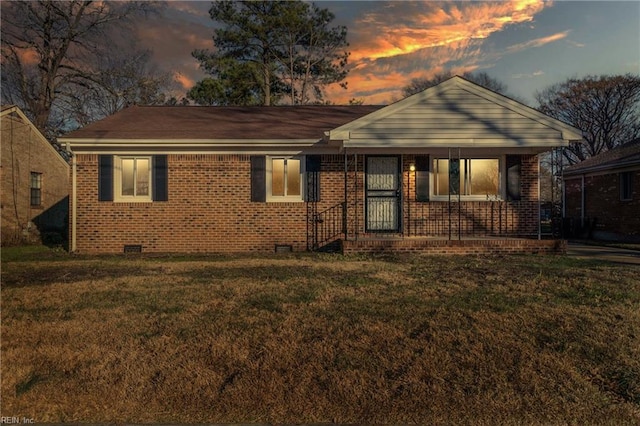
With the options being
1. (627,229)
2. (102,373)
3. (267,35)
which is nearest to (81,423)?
(102,373)

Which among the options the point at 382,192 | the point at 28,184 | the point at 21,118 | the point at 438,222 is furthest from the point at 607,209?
the point at 21,118

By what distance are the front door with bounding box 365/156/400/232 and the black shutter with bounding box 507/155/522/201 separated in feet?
10.1

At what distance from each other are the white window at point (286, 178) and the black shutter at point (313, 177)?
0.65ft

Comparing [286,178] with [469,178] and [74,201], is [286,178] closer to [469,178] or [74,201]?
[469,178]

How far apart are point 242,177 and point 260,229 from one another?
1.48 m

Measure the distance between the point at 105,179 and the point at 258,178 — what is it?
4.09m

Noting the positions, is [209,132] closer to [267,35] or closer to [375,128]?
[375,128]

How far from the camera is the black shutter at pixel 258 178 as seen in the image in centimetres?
1174

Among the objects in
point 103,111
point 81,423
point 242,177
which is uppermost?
point 103,111

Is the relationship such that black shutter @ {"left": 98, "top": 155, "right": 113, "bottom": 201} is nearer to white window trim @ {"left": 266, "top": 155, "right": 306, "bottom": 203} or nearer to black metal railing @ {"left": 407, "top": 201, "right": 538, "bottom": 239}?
white window trim @ {"left": 266, "top": 155, "right": 306, "bottom": 203}

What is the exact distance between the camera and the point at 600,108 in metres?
35.2

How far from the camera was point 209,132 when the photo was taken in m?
11.9

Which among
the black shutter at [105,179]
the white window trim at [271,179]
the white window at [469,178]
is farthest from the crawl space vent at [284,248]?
the black shutter at [105,179]

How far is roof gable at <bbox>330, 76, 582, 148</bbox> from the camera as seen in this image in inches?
420
